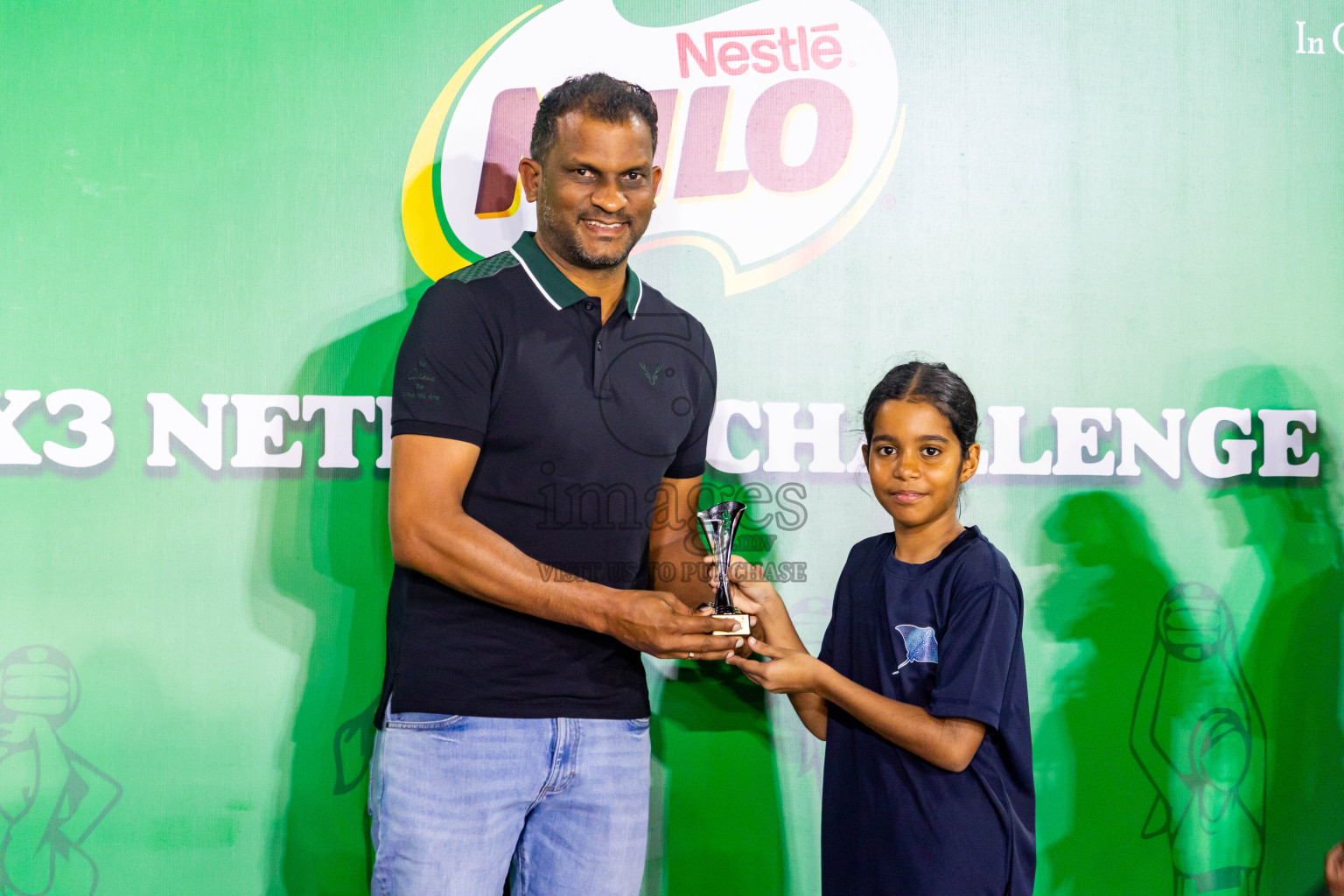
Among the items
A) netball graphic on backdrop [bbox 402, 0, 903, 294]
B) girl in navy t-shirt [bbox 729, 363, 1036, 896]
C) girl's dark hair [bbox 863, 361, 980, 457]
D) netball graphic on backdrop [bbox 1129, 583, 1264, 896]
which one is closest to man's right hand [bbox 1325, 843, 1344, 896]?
netball graphic on backdrop [bbox 1129, 583, 1264, 896]

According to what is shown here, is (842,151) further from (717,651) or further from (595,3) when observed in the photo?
(717,651)

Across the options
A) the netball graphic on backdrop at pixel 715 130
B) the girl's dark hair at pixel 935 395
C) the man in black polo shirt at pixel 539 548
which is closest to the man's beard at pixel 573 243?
the man in black polo shirt at pixel 539 548

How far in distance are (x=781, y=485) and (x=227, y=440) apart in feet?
3.88

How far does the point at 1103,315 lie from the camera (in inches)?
89.1

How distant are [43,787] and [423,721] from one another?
102cm

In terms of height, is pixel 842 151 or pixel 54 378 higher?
pixel 842 151

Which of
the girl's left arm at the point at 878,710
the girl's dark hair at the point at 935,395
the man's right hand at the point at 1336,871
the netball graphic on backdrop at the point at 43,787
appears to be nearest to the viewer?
the girl's left arm at the point at 878,710

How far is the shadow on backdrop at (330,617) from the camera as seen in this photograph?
6.84ft

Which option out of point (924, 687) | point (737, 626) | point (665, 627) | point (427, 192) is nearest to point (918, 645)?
point (924, 687)

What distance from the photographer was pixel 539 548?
169 cm

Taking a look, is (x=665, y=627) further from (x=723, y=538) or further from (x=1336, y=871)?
(x=1336, y=871)

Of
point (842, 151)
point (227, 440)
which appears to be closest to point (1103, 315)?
point (842, 151)

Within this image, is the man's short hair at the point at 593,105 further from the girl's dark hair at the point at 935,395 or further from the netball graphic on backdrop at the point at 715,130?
the girl's dark hair at the point at 935,395

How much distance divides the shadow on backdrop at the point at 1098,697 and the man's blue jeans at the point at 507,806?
1.07 m
